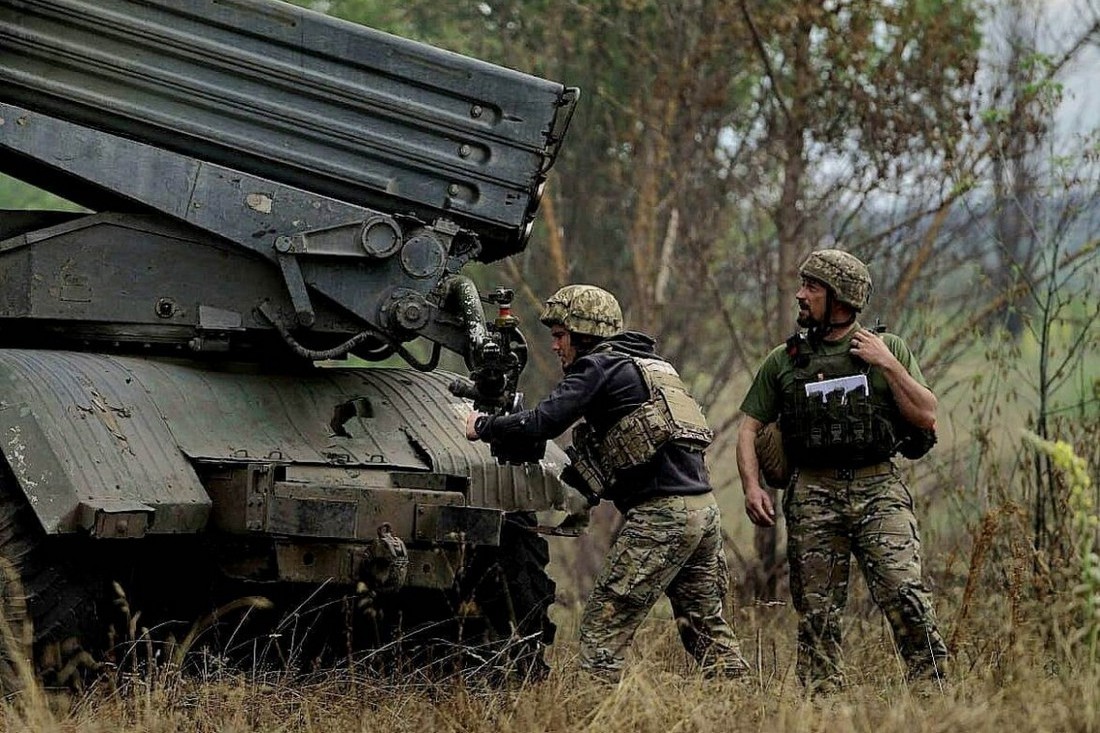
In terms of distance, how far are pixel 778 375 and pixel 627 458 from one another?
0.79 meters

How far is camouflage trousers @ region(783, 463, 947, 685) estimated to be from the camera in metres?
6.87

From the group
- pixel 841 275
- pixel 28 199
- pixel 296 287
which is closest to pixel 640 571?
pixel 841 275

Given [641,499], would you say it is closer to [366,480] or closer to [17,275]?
[366,480]

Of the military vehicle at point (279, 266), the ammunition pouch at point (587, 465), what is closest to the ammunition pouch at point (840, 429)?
the ammunition pouch at point (587, 465)

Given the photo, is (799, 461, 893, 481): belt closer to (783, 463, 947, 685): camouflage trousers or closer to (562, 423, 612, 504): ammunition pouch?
(783, 463, 947, 685): camouflage trousers

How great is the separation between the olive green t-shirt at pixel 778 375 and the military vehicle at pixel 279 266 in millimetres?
885

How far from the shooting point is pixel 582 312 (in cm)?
695

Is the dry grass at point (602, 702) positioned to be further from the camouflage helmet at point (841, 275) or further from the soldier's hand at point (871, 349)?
the camouflage helmet at point (841, 275)

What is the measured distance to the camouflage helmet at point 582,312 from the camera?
6.95 metres

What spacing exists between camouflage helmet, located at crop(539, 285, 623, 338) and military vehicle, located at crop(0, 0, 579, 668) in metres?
0.27

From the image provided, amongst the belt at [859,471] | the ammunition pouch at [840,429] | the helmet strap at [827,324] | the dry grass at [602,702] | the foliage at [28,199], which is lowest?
the dry grass at [602,702]

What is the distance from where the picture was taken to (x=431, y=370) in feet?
25.7

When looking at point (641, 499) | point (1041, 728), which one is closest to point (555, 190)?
point (641, 499)

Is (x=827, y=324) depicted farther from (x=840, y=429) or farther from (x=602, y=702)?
(x=602, y=702)
